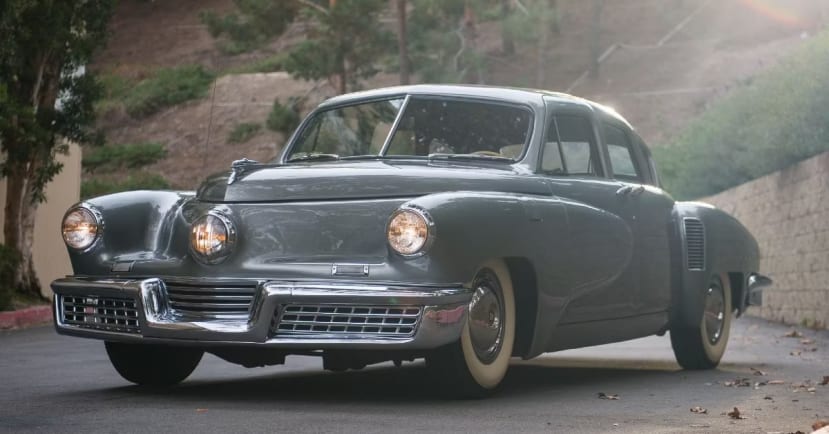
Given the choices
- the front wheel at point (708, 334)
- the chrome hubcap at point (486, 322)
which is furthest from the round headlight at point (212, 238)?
the front wheel at point (708, 334)

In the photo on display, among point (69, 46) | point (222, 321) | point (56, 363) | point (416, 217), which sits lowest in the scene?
point (56, 363)

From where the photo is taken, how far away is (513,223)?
295 inches

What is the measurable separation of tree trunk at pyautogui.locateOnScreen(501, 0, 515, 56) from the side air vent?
4549 centimetres

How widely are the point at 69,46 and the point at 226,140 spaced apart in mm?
41259

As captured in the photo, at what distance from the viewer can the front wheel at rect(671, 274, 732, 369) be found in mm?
10133

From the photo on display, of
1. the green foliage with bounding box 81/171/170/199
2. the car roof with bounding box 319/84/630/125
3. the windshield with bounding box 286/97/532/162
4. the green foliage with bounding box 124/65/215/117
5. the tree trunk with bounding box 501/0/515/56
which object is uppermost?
the tree trunk with bounding box 501/0/515/56

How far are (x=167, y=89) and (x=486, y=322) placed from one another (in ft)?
198

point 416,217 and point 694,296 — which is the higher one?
point 416,217

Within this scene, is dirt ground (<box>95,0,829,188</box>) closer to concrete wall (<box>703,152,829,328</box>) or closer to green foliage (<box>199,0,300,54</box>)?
green foliage (<box>199,0,300,54</box>)

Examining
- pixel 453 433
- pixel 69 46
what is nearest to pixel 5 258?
pixel 69 46

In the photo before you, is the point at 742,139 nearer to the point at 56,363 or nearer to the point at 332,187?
the point at 56,363

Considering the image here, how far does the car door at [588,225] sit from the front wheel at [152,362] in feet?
6.98

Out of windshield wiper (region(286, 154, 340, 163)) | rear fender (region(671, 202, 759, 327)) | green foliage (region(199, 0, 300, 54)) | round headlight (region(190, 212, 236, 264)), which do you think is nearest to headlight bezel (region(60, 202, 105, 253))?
round headlight (region(190, 212, 236, 264))

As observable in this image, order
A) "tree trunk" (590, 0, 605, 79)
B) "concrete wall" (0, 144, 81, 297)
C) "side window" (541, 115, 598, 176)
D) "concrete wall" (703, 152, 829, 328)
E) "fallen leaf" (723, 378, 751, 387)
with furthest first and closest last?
1. "tree trunk" (590, 0, 605, 79)
2. "concrete wall" (0, 144, 81, 297)
3. "concrete wall" (703, 152, 829, 328)
4. "fallen leaf" (723, 378, 751, 387)
5. "side window" (541, 115, 598, 176)
